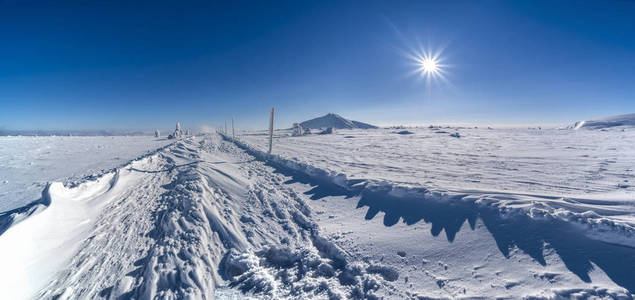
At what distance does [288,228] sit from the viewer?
4410 millimetres

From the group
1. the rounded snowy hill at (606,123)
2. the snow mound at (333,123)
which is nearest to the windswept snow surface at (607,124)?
the rounded snowy hill at (606,123)

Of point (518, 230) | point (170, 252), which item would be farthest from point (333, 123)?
point (170, 252)

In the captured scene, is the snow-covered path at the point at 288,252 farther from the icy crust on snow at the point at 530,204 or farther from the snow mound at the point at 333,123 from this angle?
the snow mound at the point at 333,123

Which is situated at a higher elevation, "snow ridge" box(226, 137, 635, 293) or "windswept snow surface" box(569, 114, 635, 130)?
"windswept snow surface" box(569, 114, 635, 130)

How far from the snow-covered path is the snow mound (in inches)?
2355

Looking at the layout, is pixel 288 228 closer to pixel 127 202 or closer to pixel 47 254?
pixel 47 254

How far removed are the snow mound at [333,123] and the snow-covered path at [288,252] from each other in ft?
196

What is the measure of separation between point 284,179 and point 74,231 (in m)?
5.11

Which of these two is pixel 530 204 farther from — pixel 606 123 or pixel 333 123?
pixel 333 123

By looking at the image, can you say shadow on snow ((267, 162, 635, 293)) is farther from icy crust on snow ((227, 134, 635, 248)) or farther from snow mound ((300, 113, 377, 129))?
snow mound ((300, 113, 377, 129))

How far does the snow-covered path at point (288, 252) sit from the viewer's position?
8.70 feet

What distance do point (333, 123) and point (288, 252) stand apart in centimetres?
6686

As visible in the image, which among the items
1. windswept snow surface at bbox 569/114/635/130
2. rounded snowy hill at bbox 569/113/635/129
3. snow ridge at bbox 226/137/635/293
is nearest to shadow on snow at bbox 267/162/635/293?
snow ridge at bbox 226/137/635/293

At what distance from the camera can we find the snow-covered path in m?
2.65
